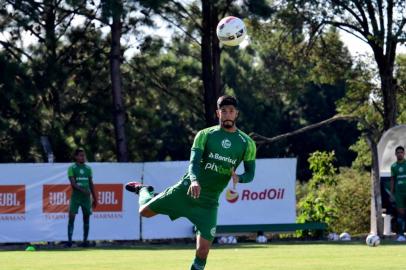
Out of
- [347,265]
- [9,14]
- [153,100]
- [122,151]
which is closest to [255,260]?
[347,265]

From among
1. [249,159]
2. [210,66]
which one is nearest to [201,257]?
[249,159]

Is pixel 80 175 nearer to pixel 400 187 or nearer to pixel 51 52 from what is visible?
pixel 400 187

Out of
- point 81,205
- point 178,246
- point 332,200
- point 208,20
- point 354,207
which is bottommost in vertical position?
point 178,246

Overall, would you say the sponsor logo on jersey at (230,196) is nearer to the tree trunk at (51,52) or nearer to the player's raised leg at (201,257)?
→ the tree trunk at (51,52)

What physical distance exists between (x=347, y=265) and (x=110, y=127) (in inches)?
878

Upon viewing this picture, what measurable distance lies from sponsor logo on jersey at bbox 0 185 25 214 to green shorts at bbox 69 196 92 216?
1.49 metres

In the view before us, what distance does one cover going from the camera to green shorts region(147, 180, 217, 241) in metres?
13.8

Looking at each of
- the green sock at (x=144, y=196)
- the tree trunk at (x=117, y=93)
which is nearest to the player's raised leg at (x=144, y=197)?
the green sock at (x=144, y=196)

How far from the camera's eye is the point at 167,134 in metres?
64.1

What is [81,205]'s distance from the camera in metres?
25.3

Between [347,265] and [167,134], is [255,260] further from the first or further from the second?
[167,134]

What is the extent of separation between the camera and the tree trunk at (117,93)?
34.4 metres

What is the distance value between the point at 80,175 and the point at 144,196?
1075 centimetres

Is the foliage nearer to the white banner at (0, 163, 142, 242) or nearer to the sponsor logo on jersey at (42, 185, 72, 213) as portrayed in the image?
the white banner at (0, 163, 142, 242)
